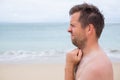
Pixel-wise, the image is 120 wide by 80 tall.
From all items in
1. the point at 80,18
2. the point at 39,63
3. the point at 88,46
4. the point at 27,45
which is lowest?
the point at 39,63

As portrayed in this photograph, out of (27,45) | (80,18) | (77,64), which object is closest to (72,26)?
(80,18)

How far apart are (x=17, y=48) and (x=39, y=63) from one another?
0.85 ft

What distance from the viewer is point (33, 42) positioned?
2742mm

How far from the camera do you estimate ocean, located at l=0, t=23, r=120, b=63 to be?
271 centimetres

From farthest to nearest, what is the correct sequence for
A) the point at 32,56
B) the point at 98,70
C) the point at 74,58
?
the point at 32,56
the point at 74,58
the point at 98,70

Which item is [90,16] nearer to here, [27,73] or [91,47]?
[91,47]

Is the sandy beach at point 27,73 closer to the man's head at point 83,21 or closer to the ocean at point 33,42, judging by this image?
the ocean at point 33,42

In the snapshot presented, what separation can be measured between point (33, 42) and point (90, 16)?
1.66 meters

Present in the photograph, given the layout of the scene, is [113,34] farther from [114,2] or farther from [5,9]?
[5,9]

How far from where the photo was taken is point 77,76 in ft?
3.83

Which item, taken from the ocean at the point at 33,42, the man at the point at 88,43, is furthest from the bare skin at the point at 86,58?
the ocean at the point at 33,42

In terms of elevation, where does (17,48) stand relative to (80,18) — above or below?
below

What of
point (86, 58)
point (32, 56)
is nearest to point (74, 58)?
point (86, 58)

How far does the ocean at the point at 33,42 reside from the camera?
8.89ft
